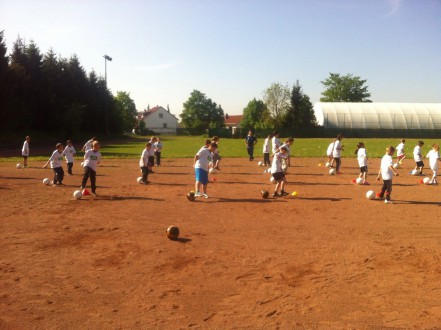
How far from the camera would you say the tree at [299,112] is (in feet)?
251

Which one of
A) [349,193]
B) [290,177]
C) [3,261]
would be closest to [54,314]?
[3,261]

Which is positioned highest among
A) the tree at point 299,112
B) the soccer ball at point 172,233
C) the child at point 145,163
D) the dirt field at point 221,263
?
the tree at point 299,112

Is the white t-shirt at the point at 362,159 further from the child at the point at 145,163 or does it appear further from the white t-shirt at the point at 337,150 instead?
the child at the point at 145,163

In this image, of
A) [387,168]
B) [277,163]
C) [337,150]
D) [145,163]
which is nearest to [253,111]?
[337,150]

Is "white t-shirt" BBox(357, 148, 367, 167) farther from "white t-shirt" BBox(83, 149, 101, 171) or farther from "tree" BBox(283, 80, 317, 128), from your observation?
"tree" BBox(283, 80, 317, 128)

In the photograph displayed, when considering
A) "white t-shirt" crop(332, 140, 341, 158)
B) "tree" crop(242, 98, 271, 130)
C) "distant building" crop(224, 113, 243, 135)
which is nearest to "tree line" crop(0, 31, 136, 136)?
"white t-shirt" crop(332, 140, 341, 158)

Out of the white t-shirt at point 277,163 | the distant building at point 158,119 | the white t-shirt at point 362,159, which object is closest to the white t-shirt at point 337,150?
the white t-shirt at point 362,159

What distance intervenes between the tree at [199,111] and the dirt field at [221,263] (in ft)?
328

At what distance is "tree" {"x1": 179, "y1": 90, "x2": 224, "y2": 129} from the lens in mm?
113438

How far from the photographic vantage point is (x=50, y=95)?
56875 mm

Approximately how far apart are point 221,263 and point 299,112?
72395 mm

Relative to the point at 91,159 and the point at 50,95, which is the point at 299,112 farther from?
the point at 91,159

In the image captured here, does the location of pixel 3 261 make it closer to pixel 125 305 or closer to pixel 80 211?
pixel 125 305

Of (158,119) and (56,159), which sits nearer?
(56,159)
